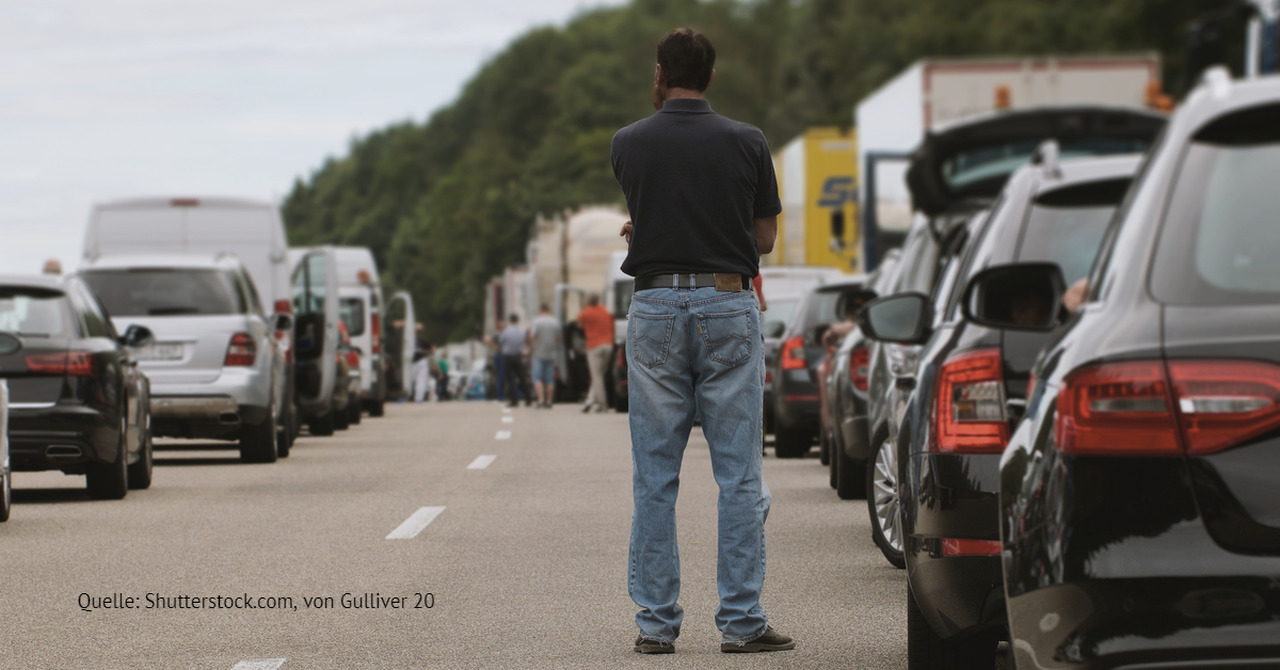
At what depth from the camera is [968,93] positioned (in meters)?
24.7

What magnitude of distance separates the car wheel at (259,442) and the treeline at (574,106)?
55973mm

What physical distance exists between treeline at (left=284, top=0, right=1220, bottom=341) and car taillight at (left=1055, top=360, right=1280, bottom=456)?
6825 cm

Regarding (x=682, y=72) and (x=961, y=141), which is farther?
(x=961, y=141)

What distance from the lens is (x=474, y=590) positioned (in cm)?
820

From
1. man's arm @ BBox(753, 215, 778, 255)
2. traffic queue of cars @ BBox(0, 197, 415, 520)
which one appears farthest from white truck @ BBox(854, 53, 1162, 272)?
man's arm @ BBox(753, 215, 778, 255)

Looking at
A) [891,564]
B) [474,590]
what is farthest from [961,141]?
[474,590]

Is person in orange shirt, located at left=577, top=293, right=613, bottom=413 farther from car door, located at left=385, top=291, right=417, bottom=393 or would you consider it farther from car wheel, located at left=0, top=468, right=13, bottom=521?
car wheel, located at left=0, top=468, right=13, bottom=521

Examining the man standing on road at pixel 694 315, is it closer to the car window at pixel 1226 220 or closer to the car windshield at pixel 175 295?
the car window at pixel 1226 220

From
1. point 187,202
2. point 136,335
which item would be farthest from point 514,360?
point 136,335

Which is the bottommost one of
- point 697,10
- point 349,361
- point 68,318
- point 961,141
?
point 349,361

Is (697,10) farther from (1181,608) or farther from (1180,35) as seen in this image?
(1181,608)

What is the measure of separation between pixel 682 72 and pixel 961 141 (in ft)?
10.9

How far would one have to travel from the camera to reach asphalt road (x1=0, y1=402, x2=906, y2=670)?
6707 millimetres

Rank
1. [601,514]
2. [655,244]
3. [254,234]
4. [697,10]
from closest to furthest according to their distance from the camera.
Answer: [655,244] < [601,514] < [254,234] < [697,10]
